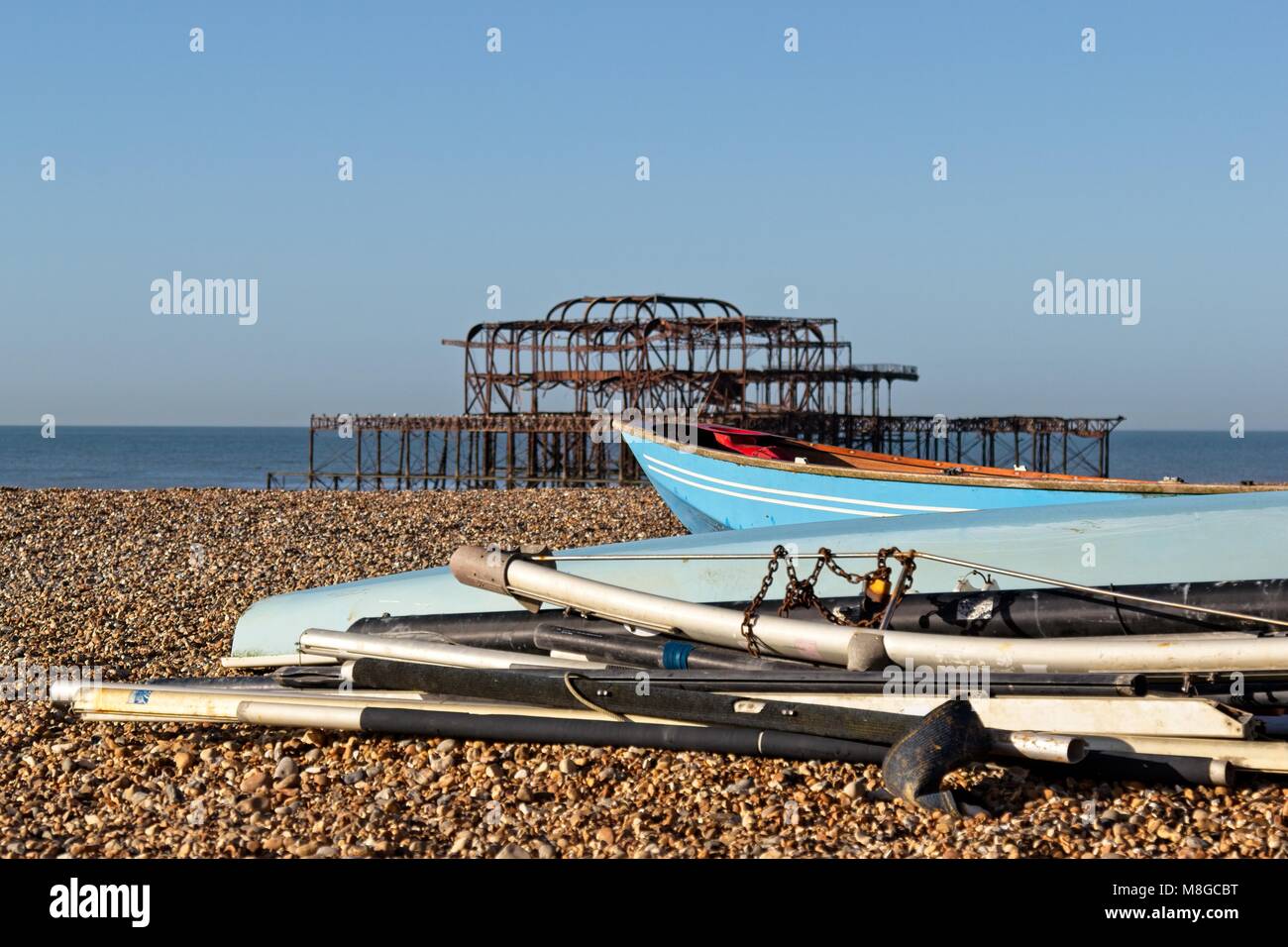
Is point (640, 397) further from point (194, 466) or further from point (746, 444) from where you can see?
point (194, 466)

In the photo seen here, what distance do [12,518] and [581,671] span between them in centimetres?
1297

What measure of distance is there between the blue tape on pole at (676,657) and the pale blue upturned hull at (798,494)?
3.38m

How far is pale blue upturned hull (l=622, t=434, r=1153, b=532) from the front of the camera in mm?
11133

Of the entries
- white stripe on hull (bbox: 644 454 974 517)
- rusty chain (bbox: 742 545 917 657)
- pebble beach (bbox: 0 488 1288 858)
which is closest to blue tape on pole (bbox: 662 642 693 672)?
rusty chain (bbox: 742 545 917 657)

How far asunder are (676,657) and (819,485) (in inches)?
290

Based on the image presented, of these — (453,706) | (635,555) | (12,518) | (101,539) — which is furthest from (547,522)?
(453,706)

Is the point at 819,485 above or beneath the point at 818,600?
above

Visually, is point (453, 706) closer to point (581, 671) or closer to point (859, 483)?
point (581, 671)

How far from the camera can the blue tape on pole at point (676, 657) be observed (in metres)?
5.68

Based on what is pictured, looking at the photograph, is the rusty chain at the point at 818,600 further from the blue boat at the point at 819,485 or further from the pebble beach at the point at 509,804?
the blue boat at the point at 819,485

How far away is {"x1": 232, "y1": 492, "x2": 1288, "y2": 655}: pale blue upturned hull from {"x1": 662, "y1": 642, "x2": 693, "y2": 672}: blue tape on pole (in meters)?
1.69

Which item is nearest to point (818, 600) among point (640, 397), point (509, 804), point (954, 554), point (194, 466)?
point (954, 554)

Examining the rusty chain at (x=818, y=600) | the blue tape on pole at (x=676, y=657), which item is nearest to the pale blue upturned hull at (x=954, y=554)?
the rusty chain at (x=818, y=600)

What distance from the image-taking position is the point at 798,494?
13.2 m
